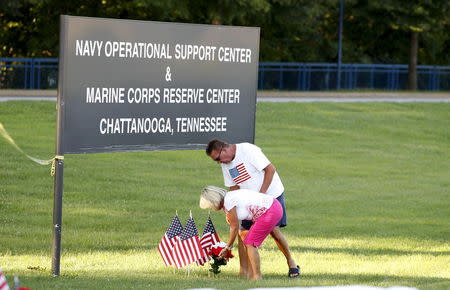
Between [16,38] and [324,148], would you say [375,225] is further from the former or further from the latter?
[16,38]

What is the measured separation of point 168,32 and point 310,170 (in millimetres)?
12271

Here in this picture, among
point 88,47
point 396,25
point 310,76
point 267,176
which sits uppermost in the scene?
point 396,25

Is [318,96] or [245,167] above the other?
[318,96]

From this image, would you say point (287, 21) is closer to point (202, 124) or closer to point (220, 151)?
point (202, 124)

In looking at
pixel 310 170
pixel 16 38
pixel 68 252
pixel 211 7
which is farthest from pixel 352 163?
pixel 16 38

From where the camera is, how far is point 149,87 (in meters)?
10.5

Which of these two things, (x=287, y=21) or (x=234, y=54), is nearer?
(x=234, y=54)

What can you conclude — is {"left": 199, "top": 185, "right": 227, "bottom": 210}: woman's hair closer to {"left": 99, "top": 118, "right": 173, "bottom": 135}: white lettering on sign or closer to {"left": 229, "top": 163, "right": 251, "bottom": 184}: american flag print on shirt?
{"left": 229, "top": 163, "right": 251, "bottom": 184}: american flag print on shirt

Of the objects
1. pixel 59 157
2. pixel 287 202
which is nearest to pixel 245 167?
pixel 59 157

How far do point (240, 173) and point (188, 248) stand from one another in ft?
3.49

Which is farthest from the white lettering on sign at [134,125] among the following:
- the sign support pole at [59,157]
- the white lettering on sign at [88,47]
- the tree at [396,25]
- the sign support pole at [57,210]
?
the tree at [396,25]

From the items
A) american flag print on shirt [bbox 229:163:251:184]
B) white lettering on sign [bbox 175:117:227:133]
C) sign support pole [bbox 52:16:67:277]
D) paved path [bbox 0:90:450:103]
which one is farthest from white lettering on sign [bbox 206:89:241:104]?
paved path [bbox 0:90:450:103]

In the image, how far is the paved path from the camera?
32.2 meters

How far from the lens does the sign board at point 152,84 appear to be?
32.5 ft
